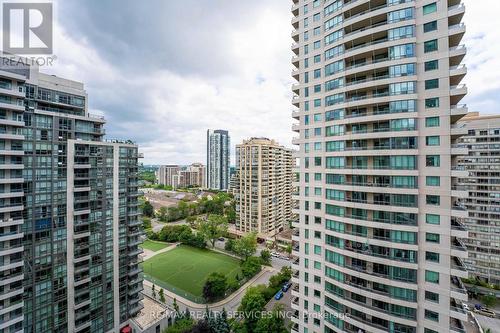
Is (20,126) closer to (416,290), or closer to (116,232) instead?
(116,232)

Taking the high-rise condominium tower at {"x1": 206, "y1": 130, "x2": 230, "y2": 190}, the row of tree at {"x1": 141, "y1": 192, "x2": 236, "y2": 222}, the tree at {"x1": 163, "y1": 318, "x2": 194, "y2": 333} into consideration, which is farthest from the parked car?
the high-rise condominium tower at {"x1": 206, "y1": 130, "x2": 230, "y2": 190}

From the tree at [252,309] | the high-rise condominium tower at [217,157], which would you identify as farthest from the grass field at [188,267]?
the high-rise condominium tower at [217,157]

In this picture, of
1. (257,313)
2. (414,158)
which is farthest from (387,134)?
(257,313)

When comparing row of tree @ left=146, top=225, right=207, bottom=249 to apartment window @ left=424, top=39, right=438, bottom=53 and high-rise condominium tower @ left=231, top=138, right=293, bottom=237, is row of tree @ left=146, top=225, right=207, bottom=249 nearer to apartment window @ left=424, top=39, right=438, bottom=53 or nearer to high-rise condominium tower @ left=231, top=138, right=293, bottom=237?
high-rise condominium tower @ left=231, top=138, right=293, bottom=237

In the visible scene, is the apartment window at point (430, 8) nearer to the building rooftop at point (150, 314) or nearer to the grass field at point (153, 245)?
the building rooftop at point (150, 314)

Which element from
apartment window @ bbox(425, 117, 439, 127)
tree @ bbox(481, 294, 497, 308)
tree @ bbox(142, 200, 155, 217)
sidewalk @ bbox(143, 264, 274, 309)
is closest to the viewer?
apartment window @ bbox(425, 117, 439, 127)
